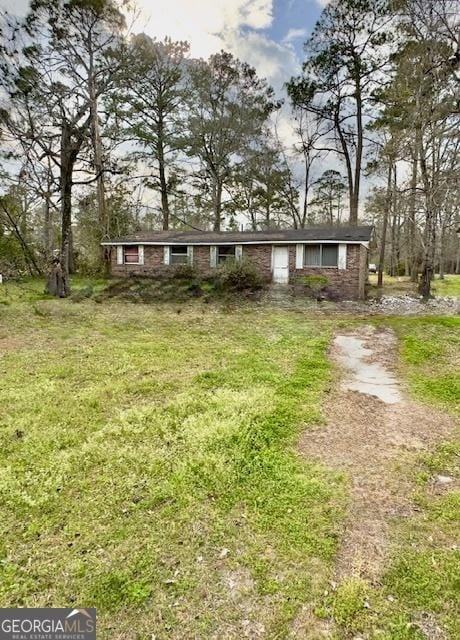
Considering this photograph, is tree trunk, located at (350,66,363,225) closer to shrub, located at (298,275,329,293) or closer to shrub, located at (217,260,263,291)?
shrub, located at (298,275,329,293)

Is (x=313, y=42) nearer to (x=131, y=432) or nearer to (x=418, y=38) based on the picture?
(x=418, y=38)

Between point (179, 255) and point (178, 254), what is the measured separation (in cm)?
7

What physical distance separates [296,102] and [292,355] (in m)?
18.6

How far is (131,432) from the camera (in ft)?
Result: 12.5

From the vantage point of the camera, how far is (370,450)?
3.53m

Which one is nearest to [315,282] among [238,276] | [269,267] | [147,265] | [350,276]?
[350,276]

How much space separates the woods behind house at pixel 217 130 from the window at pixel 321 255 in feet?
11.0

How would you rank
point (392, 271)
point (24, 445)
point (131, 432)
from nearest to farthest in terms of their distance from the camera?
point (24, 445) → point (131, 432) → point (392, 271)

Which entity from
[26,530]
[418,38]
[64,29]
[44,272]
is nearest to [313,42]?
[418,38]

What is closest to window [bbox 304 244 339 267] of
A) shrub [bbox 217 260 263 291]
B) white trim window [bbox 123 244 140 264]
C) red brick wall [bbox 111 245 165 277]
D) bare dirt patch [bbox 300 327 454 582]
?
shrub [bbox 217 260 263 291]

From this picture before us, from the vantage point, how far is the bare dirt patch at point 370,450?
2.36 metres

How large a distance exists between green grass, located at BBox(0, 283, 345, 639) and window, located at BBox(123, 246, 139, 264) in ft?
40.9

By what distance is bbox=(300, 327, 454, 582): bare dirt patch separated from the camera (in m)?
2.36

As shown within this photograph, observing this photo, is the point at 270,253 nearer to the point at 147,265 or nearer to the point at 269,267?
the point at 269,267
